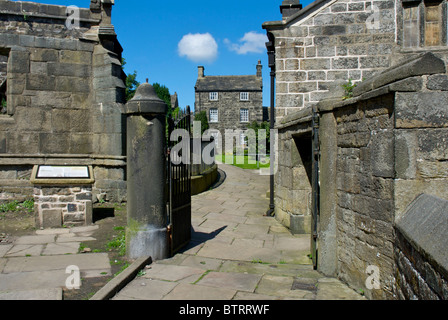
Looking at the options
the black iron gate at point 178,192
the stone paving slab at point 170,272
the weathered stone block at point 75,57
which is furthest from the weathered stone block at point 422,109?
the weathered stone block at point 75,57

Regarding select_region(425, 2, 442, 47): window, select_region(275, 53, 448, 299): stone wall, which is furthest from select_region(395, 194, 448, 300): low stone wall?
select_region(425, 2, 442, 47): window

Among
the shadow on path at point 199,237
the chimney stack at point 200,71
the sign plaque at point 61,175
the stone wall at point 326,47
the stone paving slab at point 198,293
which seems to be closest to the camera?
the stone paving slab at point 198,293

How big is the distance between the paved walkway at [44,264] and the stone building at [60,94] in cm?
277

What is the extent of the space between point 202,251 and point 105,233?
1.92 metres

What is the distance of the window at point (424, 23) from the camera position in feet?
27.1

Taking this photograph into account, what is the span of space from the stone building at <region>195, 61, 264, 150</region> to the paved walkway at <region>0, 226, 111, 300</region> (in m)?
38.8

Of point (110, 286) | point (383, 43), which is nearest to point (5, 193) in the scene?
point (110, 286)

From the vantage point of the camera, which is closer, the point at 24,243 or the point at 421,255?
the point at 421,255

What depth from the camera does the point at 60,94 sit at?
9266 mm

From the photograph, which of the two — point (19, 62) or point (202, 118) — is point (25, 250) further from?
point (202, 118)

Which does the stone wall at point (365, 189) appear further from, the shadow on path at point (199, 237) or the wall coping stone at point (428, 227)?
the shadow on path at point (199, 237)

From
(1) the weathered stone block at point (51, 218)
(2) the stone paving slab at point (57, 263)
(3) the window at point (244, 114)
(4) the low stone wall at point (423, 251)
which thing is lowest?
(2) the stone paving slab at point (57, 263)

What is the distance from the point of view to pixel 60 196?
7141 millimetres
